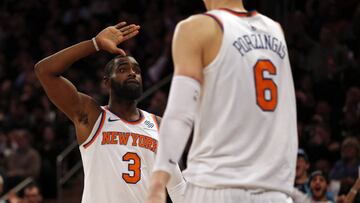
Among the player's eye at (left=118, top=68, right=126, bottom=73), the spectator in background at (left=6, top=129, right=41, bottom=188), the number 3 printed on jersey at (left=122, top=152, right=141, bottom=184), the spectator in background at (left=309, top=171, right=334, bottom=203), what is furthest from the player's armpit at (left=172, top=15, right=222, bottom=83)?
the spectator in background at (left=6, top=129, right=41, bottom=188)

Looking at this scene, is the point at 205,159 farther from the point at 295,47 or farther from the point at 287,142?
the point at 295,47

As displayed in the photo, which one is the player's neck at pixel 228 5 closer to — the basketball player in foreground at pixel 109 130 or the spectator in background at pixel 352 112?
the basketball player in foreground at pixel 109 130

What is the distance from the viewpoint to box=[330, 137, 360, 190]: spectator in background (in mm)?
10133

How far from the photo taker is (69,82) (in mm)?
5609

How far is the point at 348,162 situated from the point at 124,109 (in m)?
4.98

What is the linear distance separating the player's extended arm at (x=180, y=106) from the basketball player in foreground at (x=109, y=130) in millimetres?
1847

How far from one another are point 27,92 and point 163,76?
2.72 metres

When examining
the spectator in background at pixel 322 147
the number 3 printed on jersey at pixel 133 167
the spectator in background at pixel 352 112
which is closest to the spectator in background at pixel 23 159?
the spectator in background at pixel 322 147

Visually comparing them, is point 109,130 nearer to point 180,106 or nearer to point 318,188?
point 180,106

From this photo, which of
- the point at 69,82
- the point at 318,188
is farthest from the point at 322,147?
the point at 69,82

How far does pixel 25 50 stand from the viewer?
1669 cm

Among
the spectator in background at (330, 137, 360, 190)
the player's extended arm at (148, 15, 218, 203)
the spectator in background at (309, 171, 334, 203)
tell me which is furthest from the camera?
the spectator in background at (330, 137, 360, 190)

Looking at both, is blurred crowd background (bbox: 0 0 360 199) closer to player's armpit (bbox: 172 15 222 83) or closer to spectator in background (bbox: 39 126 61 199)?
spectator in background (bbox: 39 126 61 199)

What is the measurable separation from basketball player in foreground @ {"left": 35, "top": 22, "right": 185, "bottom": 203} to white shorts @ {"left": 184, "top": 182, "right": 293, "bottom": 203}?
68.0 inches
